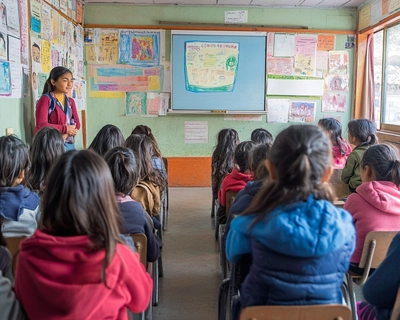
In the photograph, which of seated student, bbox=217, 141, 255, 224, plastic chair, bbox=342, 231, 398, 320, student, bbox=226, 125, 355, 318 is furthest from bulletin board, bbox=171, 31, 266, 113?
student, bbox=226, 125, 355, 318

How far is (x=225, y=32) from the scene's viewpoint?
18.3ft

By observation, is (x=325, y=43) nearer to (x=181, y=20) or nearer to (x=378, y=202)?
(x=181, y=20)

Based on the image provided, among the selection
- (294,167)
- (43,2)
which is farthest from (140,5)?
(294,167)

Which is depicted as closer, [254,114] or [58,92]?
[58,92]

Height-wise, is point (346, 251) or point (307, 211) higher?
point (307, 211)

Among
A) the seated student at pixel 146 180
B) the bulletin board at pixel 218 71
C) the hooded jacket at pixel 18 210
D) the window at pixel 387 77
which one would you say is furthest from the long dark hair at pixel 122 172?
the window at pixel 387 77

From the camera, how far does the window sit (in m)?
4.94

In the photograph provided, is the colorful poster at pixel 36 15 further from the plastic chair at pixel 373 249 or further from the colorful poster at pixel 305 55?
the colorful poster at pixel 305 55

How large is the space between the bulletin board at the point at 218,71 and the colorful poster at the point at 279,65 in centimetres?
10

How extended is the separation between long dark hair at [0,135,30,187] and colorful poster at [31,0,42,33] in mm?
2028

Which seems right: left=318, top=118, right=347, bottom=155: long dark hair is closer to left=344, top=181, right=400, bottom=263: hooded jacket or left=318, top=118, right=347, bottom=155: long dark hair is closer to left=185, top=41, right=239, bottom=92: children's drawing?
left=344, top=181, right=400, bottom=263: hooded jacket

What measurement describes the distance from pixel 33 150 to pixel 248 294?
1499 mm

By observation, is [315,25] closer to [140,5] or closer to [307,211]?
[140,5]

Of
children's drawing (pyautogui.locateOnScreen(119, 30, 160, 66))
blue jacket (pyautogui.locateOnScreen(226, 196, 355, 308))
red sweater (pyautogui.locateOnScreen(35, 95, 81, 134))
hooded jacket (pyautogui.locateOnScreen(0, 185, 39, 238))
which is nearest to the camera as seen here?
blue jacket (pyautogui.locateOnScreen(226, 196, 355, 308))
